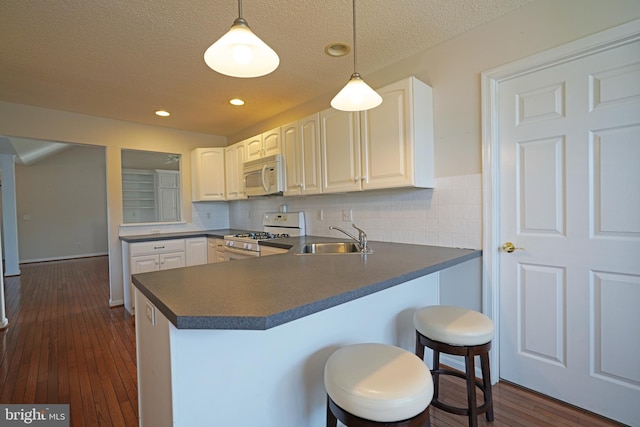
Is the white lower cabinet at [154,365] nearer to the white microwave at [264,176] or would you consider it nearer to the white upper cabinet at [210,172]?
the white microwave at [264,176]

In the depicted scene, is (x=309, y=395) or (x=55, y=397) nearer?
(x=309, y=395)

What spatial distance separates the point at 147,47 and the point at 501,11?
242cm

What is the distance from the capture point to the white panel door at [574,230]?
155cm

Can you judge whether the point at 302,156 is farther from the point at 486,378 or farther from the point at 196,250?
the point at 486,378

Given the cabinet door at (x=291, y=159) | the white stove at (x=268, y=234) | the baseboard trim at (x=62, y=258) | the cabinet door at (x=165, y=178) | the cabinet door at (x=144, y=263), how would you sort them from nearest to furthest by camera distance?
the cabinet door at (x=291, y=159)
the white stove at (x=268, y=234)
the cabinet door at (x=144, y=263)
the cabinet door at (x=165, y=178)
the baseboard trim at (x=62, y=258)

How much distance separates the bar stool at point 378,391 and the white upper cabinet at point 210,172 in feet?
12.1

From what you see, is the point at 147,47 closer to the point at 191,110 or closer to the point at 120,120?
the point at 191,110

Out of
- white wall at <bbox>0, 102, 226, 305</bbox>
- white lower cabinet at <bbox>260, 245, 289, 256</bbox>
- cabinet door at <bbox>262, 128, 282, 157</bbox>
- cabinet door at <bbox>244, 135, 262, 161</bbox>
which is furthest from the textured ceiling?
white lower cabinet at <bbox>260, 245, 289, 256</bbox>

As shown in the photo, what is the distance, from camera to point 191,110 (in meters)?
3.58

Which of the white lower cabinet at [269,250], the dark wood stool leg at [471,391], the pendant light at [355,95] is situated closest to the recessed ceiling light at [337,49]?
the pendant light at [355,95]

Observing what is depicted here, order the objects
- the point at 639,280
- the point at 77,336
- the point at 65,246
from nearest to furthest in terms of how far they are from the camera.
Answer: the point at 639,280
the point at 77,336
the point at 65,246

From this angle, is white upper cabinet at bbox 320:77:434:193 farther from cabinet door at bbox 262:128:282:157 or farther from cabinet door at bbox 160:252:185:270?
cabinet door at bbox 160:252:185:270

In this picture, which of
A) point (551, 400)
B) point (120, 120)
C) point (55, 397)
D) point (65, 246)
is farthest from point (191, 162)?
point (65, 246)

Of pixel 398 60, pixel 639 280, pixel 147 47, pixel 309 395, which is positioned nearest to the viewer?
pixel 309 395
